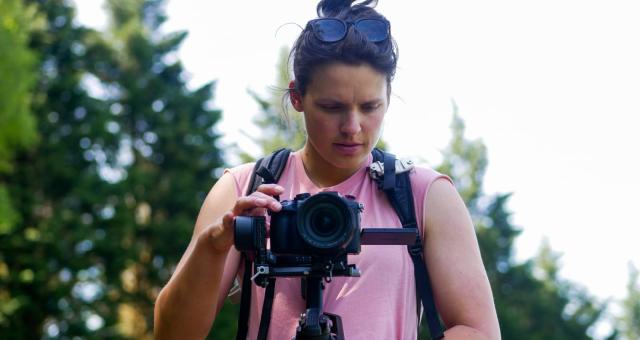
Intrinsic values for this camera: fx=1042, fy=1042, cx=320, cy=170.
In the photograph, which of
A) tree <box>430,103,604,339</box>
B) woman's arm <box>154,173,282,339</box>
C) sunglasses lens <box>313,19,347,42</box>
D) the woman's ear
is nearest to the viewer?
woman's arm <box>154,173,282,339</box>

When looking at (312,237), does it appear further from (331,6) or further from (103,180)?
(103,180)

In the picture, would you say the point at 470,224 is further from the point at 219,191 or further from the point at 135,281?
the point at 135,281

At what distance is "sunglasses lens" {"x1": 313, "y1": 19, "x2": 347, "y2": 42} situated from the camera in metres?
3.41

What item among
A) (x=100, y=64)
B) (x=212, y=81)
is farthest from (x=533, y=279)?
(x=100, y=64)

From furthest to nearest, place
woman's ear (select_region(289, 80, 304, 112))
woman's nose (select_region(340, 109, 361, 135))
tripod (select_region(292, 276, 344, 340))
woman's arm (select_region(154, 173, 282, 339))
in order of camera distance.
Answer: woman's ear (select_region(289, 80, 304, 112))
woman's nose (select_region(340, 109, 361, 135))
woman's arm (select_region(154, 173, 282, 339))
tripod (select_region(292, 276, 344, 340))

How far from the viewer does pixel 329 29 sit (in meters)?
3.44

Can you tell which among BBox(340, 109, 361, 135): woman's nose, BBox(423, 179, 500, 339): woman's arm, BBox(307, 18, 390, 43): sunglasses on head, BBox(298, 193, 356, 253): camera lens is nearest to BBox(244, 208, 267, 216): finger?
BBox(298, 193, 356, 253): camera lens

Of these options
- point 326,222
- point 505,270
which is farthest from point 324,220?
point 505,270

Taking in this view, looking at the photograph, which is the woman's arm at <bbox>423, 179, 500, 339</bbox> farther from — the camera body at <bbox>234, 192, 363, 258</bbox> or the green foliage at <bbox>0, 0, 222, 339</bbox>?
the green foliage at <bbox>0, 0, 222, 339</bbox>

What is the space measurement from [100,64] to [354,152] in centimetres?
3288

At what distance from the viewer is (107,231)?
104 ft

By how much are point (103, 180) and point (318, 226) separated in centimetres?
2936

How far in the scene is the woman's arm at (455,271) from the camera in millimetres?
3195

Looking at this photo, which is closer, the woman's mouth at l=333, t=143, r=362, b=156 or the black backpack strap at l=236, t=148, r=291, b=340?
the black backpack strap at l=236, t=148, r=291, b=340
